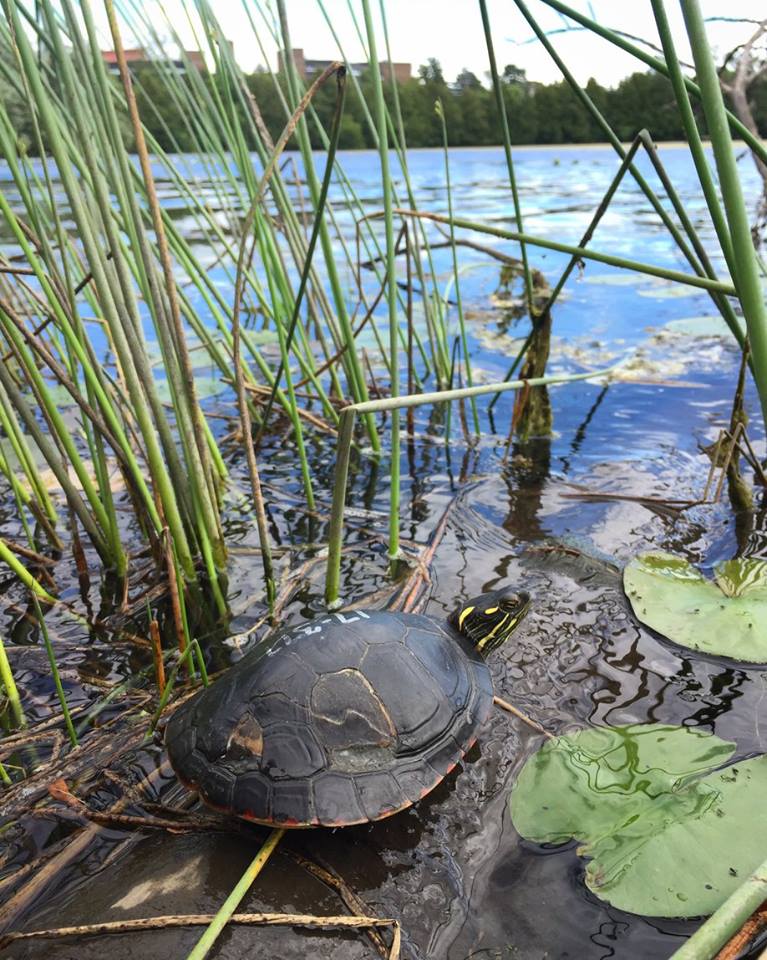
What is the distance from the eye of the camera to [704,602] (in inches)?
55.1

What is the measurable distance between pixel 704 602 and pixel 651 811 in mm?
565

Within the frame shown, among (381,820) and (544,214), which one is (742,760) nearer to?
(381,820)

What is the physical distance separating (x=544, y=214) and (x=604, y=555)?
24.5 feet

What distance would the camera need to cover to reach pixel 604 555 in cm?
170

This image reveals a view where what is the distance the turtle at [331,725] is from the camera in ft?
3.14

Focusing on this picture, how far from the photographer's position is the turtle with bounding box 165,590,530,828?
3.14 ft

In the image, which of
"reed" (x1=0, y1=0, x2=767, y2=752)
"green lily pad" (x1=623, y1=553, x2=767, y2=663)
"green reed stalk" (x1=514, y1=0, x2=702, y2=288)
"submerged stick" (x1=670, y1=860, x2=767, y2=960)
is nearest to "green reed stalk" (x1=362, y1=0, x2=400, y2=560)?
"reed" (x1=0, y1=0, x2=767, y2=752)

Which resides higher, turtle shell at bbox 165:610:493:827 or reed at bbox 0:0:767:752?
reed at bbox 0:0:767:752

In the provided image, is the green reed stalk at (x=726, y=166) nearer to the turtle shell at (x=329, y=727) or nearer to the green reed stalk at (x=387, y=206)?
the green reed stalk at (x=387, y=206)

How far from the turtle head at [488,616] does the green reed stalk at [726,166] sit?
Answer: 0.71 metres

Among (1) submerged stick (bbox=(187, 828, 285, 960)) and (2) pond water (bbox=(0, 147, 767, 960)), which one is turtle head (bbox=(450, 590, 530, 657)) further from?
(1) submerged stick (bbox=(187, 828, 285, 960))

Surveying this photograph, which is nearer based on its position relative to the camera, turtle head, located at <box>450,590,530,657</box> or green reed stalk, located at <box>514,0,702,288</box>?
green reed stalk, located at <box>514,0,702,288</box>

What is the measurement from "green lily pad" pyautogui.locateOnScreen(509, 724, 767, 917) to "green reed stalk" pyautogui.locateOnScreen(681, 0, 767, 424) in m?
0.59

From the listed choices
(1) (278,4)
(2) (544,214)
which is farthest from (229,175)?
(2) (544,214)
